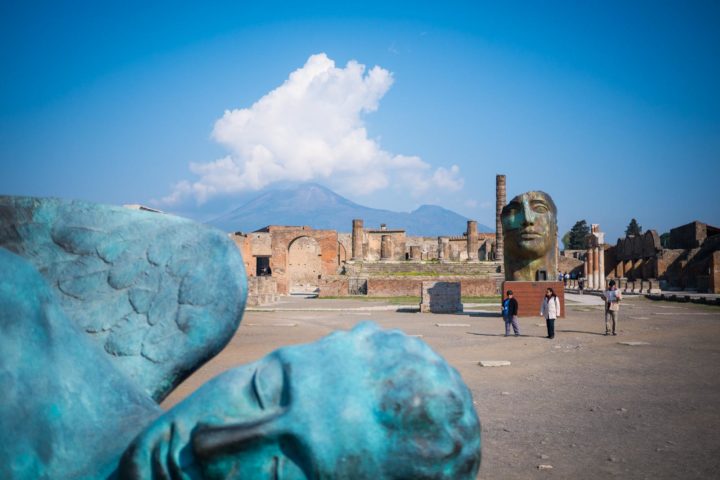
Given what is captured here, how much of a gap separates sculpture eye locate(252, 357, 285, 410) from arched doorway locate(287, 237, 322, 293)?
43946mm

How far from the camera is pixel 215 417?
105 centimetres

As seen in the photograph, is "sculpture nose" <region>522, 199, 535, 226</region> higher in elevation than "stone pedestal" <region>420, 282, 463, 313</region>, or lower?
higher

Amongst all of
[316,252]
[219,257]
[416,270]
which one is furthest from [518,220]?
[316,252]

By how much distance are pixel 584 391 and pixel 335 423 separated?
614 cm

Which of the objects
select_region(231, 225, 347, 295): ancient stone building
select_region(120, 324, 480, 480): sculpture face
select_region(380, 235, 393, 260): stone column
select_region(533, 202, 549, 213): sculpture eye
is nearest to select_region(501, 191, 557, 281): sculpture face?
select_region(533, 202, 549, 213): sculpture eye

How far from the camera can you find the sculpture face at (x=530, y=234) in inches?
605

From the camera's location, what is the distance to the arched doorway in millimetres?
45219

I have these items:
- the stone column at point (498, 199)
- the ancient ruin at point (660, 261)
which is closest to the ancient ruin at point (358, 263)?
the stone column at point (498, 199)

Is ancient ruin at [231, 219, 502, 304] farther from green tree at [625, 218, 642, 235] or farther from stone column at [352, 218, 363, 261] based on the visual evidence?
green tree at [625, 218, 642, 235]

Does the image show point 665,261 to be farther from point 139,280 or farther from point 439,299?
point 139,280

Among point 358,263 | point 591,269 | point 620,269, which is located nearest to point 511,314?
point 591,269

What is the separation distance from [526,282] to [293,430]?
14690mm

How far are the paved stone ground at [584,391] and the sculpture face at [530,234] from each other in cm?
244

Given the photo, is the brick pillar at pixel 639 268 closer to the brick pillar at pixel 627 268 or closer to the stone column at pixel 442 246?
the brick pillar at pixel 627 268
